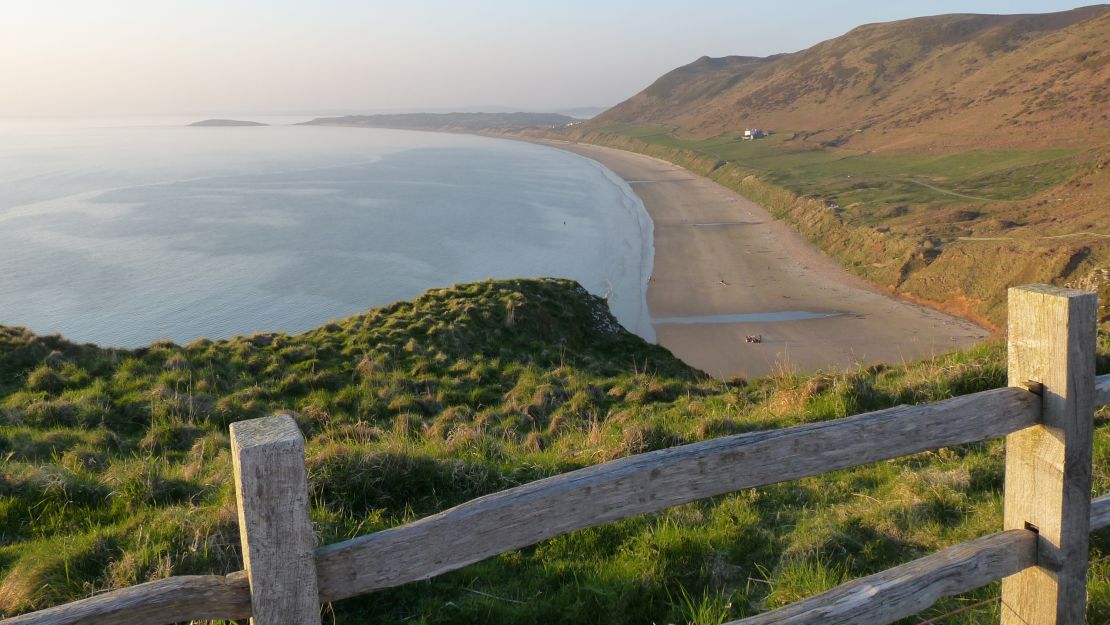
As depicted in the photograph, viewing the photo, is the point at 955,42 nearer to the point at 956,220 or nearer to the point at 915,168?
the point at 915,168

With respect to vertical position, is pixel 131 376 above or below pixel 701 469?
below

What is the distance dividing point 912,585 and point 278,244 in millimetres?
59398

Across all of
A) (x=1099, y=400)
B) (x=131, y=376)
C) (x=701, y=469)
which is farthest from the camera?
(x=131, y=376)

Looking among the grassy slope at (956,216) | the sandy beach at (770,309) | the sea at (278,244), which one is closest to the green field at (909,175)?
the grassy slope at (956,216)

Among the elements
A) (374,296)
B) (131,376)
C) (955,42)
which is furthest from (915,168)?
(955,42)

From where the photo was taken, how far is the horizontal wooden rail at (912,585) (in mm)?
2842

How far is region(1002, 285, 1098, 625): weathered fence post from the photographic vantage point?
10.0 feet

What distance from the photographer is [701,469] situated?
2.83 meters

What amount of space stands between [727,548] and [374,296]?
40.3m

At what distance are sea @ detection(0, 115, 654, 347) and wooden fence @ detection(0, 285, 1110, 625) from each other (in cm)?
3052

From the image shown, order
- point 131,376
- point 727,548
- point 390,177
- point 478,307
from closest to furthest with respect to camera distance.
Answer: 1. point 727,548
2. point 131,376
3. point 478,307
4. point 390,177

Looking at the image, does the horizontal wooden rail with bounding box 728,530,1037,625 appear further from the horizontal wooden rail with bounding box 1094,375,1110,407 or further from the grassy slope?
the grassy slope

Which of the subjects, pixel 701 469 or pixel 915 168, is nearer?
pixel 701 469

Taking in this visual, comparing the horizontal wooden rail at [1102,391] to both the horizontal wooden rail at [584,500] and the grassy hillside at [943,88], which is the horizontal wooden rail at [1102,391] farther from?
the grassy hillside at [943,88]
